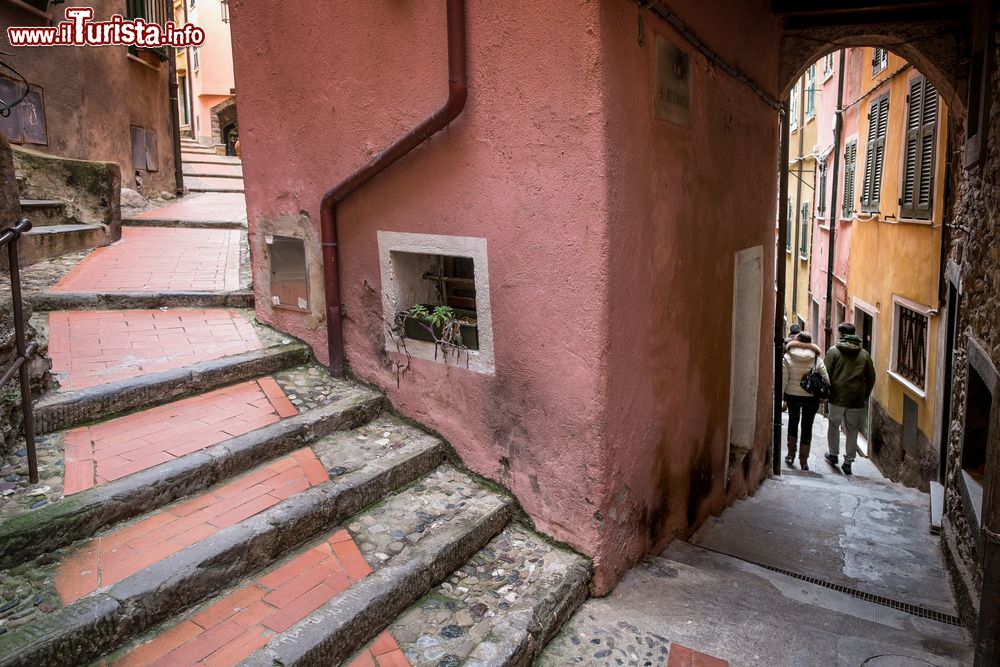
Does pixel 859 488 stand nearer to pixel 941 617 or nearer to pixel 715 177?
pixel 941 617

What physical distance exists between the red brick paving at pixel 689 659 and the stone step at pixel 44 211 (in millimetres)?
7530

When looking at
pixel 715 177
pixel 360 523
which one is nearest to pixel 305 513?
pixel 360 523

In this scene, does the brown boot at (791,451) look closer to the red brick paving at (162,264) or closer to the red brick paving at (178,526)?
the red brick paving at (162,264)

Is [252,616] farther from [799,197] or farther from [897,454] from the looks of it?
[799,197]

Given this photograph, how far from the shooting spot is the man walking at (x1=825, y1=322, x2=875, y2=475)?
9242 mm

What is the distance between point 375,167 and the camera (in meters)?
4.58

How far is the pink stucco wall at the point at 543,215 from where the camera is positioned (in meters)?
3.78

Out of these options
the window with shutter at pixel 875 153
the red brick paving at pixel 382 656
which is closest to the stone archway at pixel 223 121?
the window with shutter at pixel 875 153

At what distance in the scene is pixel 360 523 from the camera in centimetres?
389

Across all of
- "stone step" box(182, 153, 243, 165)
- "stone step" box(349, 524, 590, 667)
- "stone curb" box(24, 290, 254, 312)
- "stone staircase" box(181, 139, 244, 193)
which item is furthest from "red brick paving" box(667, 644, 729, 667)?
"stone step" box(182, 153, 243, 165)

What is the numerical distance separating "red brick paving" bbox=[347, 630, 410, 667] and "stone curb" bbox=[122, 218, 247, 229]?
7.51 metres

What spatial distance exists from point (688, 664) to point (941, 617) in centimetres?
214

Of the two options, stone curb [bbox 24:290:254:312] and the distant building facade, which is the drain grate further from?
the distant building facade

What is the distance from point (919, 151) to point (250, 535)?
9.54 m
